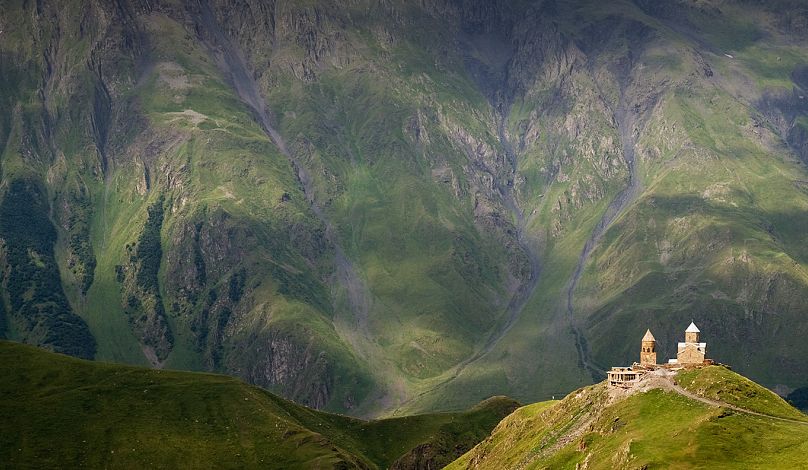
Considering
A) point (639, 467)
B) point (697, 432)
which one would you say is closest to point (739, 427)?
point (697, 432)

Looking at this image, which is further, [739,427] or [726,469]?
[739,427]

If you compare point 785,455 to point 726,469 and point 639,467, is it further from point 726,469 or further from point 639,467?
point 639,467

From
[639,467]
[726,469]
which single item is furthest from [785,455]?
[639,467]

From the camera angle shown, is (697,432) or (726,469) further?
(697,432)

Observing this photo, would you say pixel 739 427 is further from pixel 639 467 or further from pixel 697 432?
pixel 639 467

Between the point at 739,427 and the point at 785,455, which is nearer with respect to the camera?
the point at 785,455
